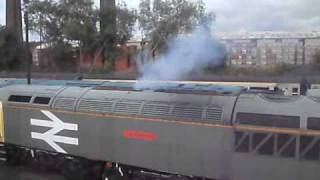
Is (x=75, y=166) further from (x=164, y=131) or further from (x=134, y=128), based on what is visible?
(x=164, y=131)

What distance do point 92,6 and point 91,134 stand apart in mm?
40857

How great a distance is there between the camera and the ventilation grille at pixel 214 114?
359 inches

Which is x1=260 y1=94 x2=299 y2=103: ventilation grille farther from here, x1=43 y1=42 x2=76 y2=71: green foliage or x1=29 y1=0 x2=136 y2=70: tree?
x1=43 y1=42 x2=76 y2=71: green foliage

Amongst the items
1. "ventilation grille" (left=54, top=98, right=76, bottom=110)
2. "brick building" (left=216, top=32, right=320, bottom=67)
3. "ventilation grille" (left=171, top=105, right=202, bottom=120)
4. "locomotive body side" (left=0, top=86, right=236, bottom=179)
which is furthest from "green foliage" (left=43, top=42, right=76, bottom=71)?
"ventilation grille" (left=171, top=105, right=202, bottom=120)

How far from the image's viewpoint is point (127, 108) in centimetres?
1067

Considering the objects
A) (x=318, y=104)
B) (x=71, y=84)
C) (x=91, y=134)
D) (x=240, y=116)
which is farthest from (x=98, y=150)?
(x=318, y=104)

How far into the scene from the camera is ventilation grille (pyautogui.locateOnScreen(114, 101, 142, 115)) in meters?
10.5

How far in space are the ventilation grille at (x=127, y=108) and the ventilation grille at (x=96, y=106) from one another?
0.69 feet

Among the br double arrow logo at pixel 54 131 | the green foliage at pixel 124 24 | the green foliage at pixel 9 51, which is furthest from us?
the green foliage at pixel 9 51

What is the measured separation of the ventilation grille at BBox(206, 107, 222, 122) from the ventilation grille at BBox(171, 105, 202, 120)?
196 mm

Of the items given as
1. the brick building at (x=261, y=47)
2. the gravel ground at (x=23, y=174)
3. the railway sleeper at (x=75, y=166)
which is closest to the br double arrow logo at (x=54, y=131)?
the railway sleeper at (x=75, y=166)

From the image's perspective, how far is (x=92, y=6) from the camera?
50844 millimetres

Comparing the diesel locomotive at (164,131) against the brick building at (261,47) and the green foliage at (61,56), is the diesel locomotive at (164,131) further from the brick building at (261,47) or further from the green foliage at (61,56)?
the green foliage at (61,56)

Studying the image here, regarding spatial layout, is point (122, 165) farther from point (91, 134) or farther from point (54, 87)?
point (54, 87)
